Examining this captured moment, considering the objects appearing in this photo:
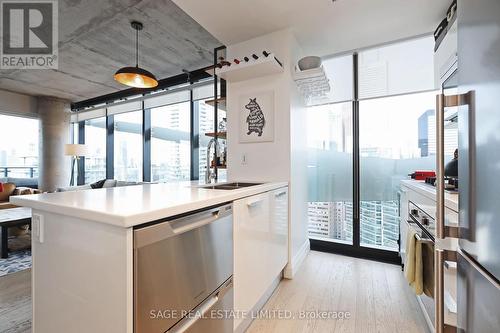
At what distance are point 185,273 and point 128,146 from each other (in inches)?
207

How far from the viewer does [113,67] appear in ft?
12.8

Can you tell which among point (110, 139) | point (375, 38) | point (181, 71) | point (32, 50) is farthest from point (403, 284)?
point (110, 139)

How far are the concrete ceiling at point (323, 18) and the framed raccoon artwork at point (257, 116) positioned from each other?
704 mm

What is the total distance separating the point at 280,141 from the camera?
95.2 inches

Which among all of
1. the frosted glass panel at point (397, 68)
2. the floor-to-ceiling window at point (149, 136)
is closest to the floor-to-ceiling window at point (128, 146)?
the floor-to-ceiling window at point (149, 136)

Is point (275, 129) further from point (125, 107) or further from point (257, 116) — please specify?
point (125, 107)

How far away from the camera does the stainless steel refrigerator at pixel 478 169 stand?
0.52 m

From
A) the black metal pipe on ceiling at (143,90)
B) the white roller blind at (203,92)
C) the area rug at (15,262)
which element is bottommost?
the area rug at (15,262)

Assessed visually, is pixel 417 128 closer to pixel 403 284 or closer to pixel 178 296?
pixel 403 284

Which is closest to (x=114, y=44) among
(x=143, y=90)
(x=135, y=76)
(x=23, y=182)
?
(x=135, y=76)

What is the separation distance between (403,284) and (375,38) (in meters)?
2.61

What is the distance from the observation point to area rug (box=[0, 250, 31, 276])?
7.74ft

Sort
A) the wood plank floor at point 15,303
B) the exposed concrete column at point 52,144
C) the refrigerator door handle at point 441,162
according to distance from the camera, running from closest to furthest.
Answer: the refrigerator door handle at point 441,162, the wood plank floor at point 15,303, the exposed concrete column at point 52,144

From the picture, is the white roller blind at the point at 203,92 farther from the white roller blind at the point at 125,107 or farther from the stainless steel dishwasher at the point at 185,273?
the stainless steel dishwasher at the point at 185,273
